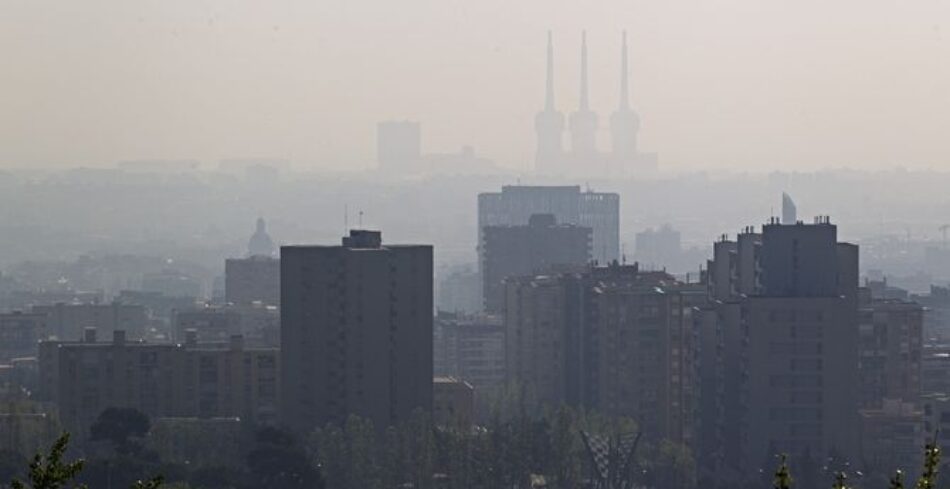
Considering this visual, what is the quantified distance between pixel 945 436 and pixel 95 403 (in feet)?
35.7

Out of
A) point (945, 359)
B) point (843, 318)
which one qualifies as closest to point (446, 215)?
point (945, 359)

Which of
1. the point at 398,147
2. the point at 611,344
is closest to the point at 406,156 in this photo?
the point at 398,147

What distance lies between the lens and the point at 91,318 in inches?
2149

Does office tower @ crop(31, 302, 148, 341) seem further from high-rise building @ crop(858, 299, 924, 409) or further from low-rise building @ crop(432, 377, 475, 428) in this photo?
high-rise building @ crop(858, 299, 924, 409)

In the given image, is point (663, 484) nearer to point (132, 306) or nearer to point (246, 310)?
point (246, 310)

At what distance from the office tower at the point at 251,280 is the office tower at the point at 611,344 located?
687 inches

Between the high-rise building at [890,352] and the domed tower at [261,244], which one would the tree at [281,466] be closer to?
the high-rise building at [890,352]

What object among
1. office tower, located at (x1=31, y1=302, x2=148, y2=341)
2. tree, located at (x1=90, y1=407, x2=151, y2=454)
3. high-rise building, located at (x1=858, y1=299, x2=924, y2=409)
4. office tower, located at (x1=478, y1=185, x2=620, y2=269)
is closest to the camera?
tree, located at (x1=90, y1=407, x2=151, y2=454)

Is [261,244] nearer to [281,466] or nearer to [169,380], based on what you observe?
[169,380]

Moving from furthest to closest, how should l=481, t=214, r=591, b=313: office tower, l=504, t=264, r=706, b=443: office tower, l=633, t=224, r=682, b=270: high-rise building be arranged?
l=633, t=224, r=682, b=270: high-rise building, l=481, t=214, r=591, b=313: office tower, l=504, t=264, r=706, b=443: office tower

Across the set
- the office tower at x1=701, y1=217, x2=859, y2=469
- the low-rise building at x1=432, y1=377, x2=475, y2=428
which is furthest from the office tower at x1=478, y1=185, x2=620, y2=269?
the office tower at x1=701, y1=217, x2=859, y2=469

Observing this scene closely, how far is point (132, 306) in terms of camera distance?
56.7 m

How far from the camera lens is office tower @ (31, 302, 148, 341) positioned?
176ft

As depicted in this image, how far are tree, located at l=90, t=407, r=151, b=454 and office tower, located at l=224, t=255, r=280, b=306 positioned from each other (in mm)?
31712
